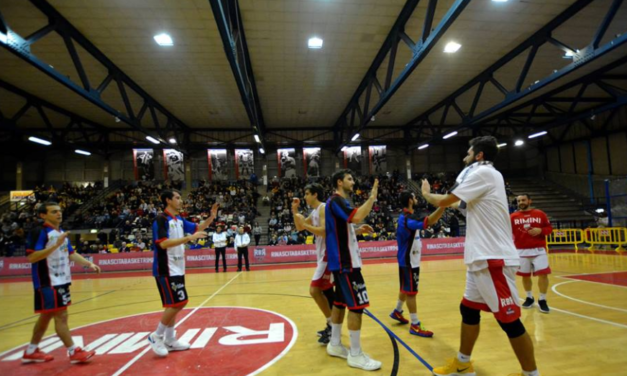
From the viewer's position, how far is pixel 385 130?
26.2 metres

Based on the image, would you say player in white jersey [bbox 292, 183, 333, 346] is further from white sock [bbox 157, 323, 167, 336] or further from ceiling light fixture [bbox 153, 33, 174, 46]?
ceiling light fixture [bbox 153, 33, 174, 46]

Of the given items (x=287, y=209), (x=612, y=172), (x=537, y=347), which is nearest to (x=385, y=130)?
(x=287, y=209)

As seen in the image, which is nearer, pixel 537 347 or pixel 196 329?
pixel 537 347

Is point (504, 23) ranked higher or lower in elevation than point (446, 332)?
higher

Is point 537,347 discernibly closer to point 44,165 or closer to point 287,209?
point 287,209

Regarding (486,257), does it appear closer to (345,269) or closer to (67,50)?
(345,269)

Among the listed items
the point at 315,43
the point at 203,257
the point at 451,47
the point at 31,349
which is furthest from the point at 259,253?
the point at 451,47

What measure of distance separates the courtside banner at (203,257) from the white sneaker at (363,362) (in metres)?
11.6

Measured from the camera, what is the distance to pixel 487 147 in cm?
313

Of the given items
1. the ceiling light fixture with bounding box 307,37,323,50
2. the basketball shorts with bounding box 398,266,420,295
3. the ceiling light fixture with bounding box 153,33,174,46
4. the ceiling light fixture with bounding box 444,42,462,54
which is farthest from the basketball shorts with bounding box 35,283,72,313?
the ceiling light fixture with bounding box 444,42,462,54

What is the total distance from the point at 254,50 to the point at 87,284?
9990 mm

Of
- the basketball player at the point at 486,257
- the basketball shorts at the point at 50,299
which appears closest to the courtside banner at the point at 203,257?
the basketball shorts at the point at 50,299

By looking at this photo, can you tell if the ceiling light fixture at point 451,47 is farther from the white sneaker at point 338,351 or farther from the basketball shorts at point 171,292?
the basketball shorts at point 171,292

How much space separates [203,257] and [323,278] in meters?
11.6
